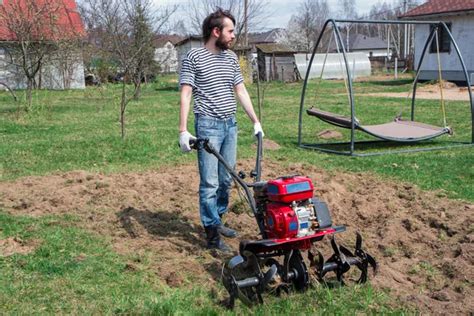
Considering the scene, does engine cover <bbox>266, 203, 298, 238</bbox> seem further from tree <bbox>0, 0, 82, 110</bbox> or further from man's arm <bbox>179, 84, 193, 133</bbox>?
tree <bbox>0, 0, 82, 110</bbox>

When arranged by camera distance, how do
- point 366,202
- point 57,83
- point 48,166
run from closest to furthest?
point 366,202
point 48,166
point 57,83

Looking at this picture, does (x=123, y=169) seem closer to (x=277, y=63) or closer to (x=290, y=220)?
(x=290, y=220)

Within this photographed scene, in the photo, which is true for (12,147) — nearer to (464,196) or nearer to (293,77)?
(464,196)

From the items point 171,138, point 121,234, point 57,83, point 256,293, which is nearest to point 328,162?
point 171,138

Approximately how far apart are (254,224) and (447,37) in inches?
988

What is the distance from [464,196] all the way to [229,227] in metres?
2.71

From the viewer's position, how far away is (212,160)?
474 centimetres

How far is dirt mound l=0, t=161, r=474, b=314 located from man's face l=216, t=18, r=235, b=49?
1660 mm

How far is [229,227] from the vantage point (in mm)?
5434

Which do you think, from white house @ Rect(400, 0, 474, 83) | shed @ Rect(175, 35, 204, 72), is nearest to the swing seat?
white house @ Rect(400, 0, 474, 83)

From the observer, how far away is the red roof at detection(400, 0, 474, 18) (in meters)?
26.5

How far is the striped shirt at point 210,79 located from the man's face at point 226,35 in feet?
0.37

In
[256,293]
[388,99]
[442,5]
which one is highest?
[442,5]

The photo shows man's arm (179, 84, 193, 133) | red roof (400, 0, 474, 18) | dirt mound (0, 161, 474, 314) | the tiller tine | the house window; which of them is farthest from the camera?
the house window
